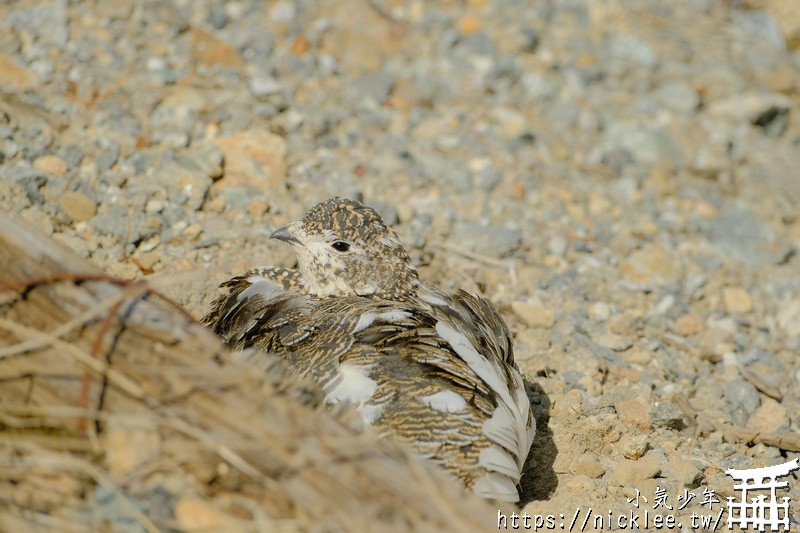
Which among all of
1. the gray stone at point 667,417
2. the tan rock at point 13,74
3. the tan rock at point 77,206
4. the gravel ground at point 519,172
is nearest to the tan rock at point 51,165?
the gravel ground at point 519,172

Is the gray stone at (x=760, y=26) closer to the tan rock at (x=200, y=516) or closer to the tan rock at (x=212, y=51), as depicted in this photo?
the tan rock at (x=212, y=51)

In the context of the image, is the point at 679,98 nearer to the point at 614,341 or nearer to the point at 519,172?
the point at 519,172

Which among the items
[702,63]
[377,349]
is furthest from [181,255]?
[702,63]

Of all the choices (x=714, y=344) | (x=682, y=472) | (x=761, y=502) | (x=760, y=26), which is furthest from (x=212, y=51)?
(x=760, y=26)

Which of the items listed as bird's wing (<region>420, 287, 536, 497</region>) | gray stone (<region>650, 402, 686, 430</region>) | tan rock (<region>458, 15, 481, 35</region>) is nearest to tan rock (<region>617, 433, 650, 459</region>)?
gray stone (<region>650, 402, 686, 430</region>)

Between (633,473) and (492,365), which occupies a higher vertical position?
(492,365)

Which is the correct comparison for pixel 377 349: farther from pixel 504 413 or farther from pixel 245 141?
pixel 245 141
